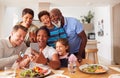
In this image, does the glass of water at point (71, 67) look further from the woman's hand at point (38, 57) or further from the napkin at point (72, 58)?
the woman's hand at point (38, 57)

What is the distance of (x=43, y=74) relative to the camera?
Result: 1.58 meters

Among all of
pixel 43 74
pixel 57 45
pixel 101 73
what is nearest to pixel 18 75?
pixel 43 74

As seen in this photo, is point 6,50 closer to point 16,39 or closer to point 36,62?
point 16,39

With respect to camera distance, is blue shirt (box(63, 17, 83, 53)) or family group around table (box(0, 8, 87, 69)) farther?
blue shirt (box(63, 17, 83, 53))

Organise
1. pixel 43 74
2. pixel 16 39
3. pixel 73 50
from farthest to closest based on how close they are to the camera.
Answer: pixel 73 50 → pixel 16 39 → pixel 43 74

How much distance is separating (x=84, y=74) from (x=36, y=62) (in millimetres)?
555

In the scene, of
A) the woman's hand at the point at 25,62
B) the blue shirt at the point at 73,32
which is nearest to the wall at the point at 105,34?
the blue shirt at the point at 73,32

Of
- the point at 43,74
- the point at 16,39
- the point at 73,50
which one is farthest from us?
the point at 73,50

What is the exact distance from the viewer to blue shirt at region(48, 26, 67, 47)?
1.89 metres

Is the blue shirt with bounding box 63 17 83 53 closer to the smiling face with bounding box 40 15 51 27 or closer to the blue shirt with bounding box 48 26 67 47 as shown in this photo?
the blue shirt with bounding box 48 26 67 47

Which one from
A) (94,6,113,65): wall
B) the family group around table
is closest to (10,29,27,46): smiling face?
the family group around table

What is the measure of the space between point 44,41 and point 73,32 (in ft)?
1.19

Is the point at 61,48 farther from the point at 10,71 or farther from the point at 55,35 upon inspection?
the point at 10,71


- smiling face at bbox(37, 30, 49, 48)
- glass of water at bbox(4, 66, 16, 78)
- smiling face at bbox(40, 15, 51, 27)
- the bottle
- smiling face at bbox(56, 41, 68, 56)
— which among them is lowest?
glass of water at bbox(4, 66, 16, 78)
